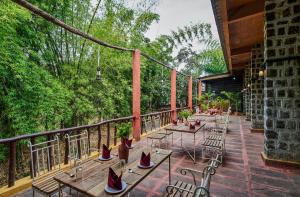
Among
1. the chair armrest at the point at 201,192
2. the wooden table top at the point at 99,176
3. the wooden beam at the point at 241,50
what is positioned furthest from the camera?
the wooden beam at the point at 241,50

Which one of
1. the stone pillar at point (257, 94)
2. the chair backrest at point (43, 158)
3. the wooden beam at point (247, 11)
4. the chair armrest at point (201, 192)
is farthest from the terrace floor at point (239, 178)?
the wooden beam at point (247, 11)

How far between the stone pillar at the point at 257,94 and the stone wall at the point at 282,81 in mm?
3254

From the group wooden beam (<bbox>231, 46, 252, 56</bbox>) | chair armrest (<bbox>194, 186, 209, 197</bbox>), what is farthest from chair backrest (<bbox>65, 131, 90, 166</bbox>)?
wooden beam (<bbox>231, 46, 252, 56</bbox>)

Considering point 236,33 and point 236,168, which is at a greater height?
point 236,33

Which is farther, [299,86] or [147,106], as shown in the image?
Result: [147,106]

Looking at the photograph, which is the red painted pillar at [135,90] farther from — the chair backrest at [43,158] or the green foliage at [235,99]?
the green foliage at [235,99]

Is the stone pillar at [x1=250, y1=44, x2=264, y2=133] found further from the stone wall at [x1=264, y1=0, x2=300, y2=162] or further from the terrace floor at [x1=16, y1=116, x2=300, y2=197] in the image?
the stone wall at [x1=264, y1=0, x2=300, y2=162]

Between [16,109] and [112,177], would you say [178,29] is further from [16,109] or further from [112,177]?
[112,177]

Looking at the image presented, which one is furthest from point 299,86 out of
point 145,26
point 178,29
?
point 178,29

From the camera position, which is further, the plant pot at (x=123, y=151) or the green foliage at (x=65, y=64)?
the green foliage at (x=65, y=64)

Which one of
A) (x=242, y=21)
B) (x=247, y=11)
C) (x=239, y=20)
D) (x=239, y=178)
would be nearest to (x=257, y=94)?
(x=242, y=21)

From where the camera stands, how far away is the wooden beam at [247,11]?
179 inches

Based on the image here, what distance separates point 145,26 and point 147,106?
14.5 ft

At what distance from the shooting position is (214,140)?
4.05 meters
